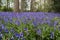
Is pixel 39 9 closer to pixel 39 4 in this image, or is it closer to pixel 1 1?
pixel 39 4

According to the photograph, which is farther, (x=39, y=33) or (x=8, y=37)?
(x=39, y=33)

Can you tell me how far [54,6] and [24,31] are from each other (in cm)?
1330

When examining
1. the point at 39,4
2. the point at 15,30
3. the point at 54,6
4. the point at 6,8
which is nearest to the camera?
the point at 15,30

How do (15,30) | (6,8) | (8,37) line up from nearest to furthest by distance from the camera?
1. (8,37)
2. (15,30)
3. (6,8)

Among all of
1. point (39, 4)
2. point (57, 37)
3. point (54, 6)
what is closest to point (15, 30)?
point (57, 37)

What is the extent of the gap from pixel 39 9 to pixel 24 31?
13.6m

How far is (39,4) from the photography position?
16.7 meters

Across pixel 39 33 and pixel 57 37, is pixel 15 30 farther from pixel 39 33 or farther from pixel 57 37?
pixel 57 37

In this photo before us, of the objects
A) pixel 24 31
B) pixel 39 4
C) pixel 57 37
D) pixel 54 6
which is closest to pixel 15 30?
pixel 24 31

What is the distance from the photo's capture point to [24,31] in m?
2.32

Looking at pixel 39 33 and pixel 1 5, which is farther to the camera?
pixel 1 5

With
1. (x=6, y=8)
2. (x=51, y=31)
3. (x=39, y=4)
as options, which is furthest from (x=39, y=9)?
(x=51, y=31)

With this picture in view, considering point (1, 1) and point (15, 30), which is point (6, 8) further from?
point (15, 30)

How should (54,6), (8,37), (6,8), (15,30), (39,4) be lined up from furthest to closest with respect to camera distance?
1. (6,8)
2. (39,4)
3. (54,6)
4. (15,30)
5. (8,37)
